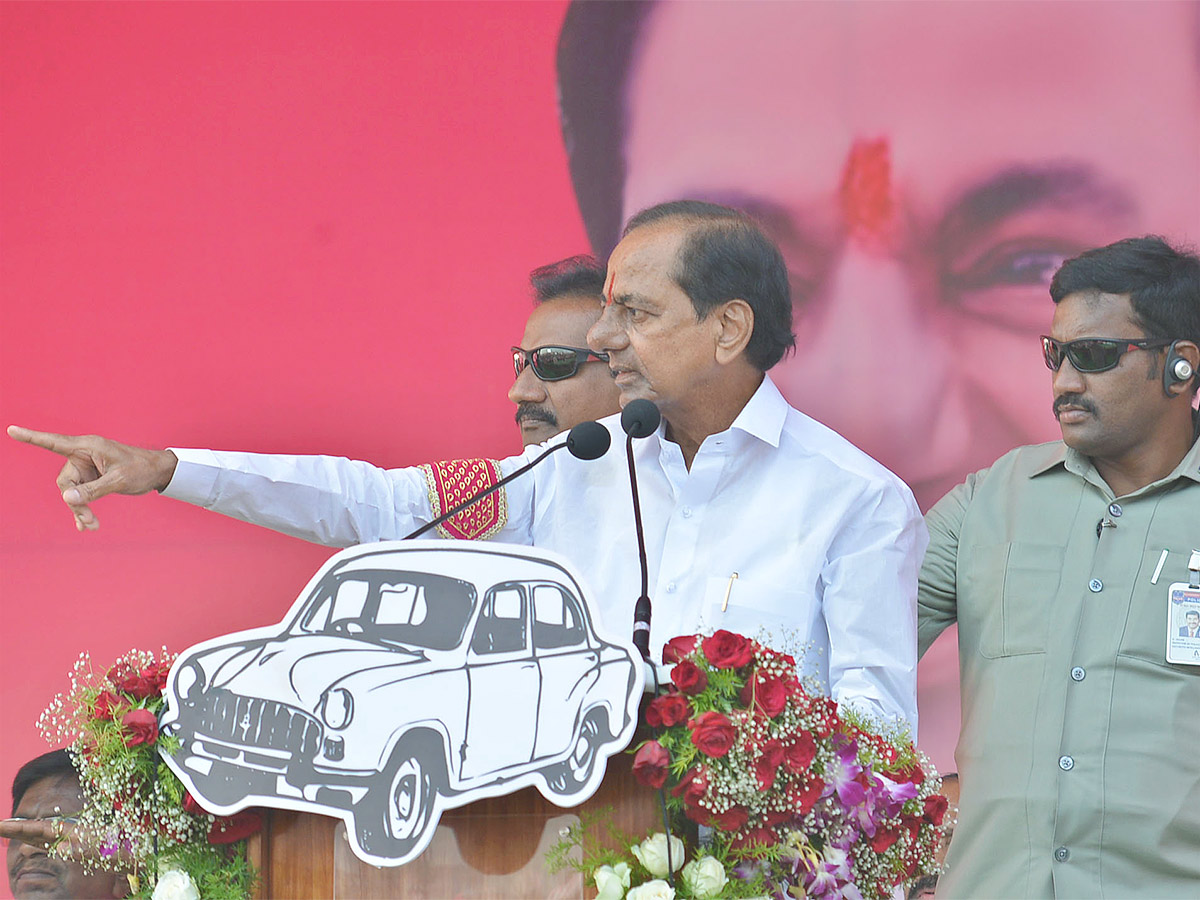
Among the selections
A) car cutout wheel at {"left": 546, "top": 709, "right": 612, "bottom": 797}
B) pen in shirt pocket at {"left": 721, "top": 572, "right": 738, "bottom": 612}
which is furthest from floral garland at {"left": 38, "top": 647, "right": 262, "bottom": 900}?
pen in shirt pocket at {"left": 721, "top": 572, "right": 738, "bottom": 612}

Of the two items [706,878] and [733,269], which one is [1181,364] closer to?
[733,269]

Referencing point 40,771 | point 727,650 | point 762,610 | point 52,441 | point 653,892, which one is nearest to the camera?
point 653,892

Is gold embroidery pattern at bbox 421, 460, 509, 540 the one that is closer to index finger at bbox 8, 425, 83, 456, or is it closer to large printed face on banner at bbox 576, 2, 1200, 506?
index finger at bbox 8, 425, 83, 456

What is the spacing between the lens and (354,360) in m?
4.50

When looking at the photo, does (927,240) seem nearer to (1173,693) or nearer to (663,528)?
(1173,693)

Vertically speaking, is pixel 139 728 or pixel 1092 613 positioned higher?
pixel 1092 613

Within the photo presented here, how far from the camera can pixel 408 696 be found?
6.48 feet

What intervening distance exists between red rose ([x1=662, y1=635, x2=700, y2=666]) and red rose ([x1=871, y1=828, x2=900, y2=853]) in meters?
0.38

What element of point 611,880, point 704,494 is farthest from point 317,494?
point 611,880

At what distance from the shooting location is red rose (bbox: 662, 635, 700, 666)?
198 centimetres

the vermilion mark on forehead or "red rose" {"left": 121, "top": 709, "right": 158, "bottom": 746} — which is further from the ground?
the vermilion mark on forehead

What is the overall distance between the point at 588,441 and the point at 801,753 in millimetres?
630

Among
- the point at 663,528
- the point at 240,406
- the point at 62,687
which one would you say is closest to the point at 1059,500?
the point at 663,528

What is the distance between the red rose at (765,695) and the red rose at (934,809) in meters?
0.37
